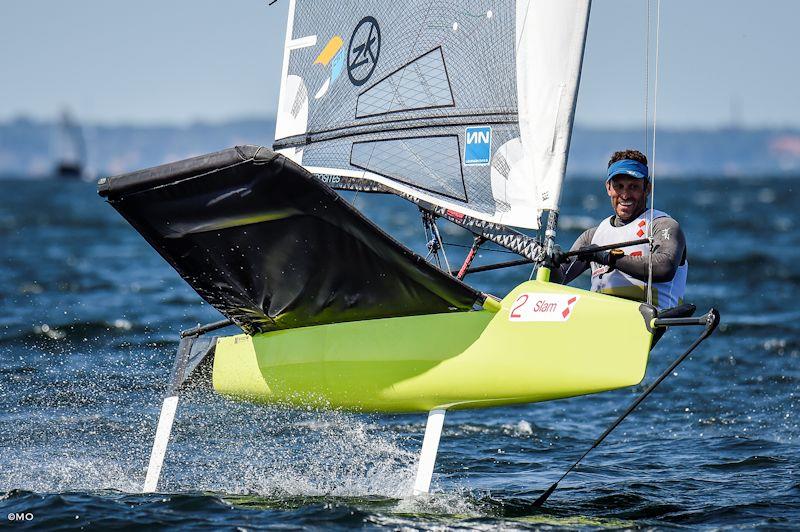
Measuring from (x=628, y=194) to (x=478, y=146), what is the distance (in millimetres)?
689

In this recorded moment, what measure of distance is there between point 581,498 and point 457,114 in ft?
5.91

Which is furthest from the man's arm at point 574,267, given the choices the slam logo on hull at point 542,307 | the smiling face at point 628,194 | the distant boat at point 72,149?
the distant boat at point 72,149

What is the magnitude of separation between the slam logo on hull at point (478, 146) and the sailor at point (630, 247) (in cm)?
54

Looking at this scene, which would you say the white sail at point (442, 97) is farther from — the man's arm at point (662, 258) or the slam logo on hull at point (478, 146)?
the man's arm at point (662, 258)

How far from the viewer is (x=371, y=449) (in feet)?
19.2

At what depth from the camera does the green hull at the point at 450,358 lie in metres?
4.39

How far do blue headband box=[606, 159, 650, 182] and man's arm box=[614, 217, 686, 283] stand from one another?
0.27m

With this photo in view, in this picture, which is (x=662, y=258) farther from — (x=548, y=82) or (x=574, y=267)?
(x=548, y=82)

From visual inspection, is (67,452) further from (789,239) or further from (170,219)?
(789,239)

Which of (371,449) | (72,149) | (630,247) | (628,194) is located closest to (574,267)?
(630,247)

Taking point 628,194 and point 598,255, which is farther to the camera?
point 628,194

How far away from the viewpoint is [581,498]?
16.6 feet

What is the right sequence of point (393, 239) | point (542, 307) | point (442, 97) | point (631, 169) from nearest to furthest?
point (393, 239)
point (542, 307)
point (631, 169)
point (442, 97)

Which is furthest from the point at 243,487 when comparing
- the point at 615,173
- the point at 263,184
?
the point at 615,173
